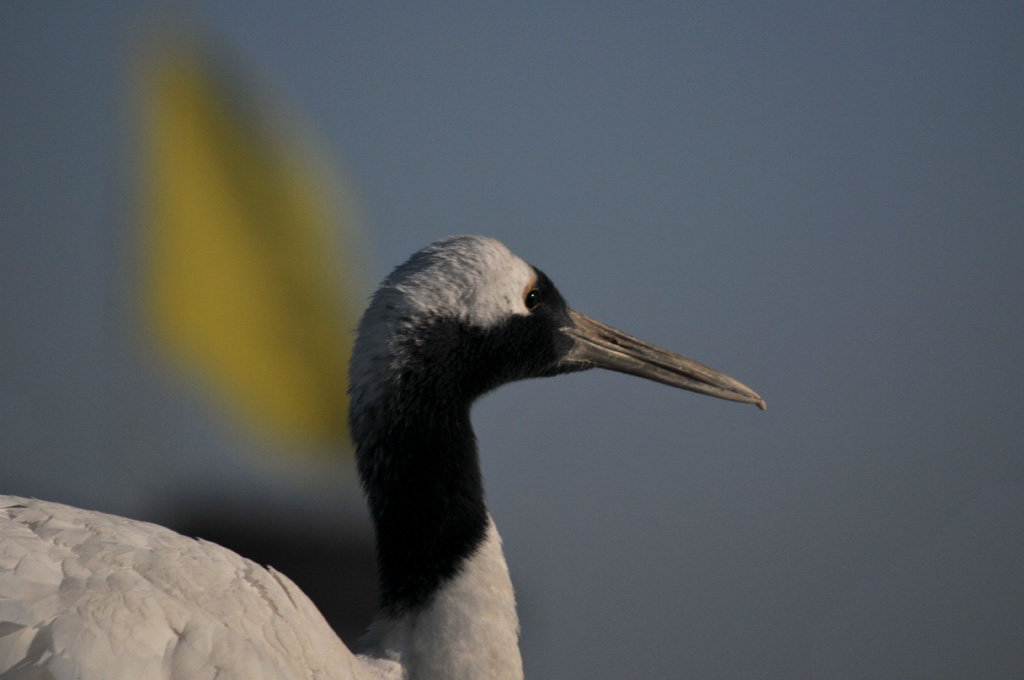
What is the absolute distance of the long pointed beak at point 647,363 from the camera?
277 centimetres

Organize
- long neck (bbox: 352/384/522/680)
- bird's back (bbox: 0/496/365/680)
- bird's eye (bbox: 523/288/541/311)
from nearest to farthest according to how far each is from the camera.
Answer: bird's back (bbox: 0/496/365/680)
long neck (bbox: 352/384/522/680)
bird's eye (bbox: 523/288/541/311)

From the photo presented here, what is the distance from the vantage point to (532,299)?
262 centimetres

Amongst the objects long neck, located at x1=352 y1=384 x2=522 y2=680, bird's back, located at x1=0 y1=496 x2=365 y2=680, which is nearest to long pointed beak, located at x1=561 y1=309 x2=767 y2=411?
long neck, located at x1=352 y1=384 x2=522 y2=680

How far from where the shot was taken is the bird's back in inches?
64.4

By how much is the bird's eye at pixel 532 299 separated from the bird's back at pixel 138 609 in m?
1.10

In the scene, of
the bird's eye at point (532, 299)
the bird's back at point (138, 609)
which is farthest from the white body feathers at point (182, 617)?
the bird's eye at point (532, 299)

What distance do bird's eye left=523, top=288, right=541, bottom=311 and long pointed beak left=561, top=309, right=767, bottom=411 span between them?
0.18 meters

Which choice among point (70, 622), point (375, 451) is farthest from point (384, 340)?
point (70, 622)

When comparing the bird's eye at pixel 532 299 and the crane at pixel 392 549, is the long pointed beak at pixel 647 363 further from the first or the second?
the bird's eye at pixel 532 299

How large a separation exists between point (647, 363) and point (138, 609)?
68.4 inches

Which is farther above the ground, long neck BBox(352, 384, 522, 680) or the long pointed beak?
the long pointed beak

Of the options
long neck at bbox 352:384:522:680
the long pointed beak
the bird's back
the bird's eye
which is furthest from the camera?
the long pointed beak

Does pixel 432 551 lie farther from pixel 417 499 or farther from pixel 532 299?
pixel 532 299

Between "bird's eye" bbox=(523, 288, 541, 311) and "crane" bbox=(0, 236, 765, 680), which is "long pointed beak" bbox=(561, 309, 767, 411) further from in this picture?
"bird's eye" bbox=(523, 288, 541, 311)
